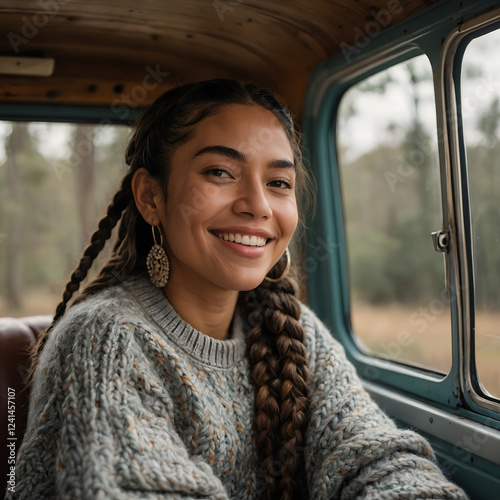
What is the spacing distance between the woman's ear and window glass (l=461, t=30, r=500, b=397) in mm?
1025

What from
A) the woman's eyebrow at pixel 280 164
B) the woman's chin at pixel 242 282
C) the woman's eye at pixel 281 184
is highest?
the woman's eyebrow at pixel 280 164

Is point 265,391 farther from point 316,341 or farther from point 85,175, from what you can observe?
point 85,175

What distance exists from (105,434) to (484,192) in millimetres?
1357

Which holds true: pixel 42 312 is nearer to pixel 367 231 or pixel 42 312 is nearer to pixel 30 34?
pixel 30 34

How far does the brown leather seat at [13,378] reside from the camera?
206 cm

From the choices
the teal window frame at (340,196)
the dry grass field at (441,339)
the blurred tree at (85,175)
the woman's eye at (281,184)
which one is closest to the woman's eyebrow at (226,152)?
the woman's eye at (281,184)

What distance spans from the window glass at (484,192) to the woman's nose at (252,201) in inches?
27.5

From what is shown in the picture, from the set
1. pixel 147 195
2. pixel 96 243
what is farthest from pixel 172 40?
pixel 96 243

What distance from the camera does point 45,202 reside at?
286cm

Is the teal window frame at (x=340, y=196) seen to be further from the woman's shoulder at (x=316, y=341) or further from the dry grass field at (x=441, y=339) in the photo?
the woman's shoulder at (x=316, y=341)

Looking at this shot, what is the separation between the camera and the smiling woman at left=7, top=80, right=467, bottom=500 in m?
1.46

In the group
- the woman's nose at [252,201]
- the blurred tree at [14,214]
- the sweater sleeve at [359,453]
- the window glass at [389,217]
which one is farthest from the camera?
the window glass at [389,217]

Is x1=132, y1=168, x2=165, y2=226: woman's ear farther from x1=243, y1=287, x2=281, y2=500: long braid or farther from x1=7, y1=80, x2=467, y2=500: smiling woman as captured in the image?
x1=243, y1=287, x2=281, y2=500: long braid

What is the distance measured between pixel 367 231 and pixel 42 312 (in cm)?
853
